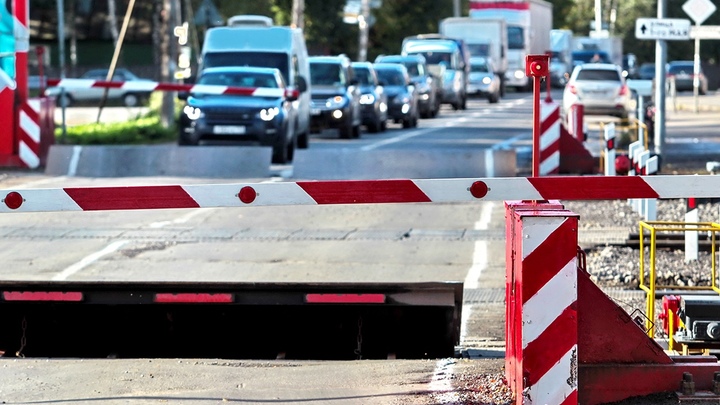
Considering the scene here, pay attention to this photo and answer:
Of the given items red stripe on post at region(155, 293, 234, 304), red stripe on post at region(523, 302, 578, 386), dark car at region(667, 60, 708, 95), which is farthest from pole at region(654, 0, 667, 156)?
dark car at region(667, 60, 708, 95)

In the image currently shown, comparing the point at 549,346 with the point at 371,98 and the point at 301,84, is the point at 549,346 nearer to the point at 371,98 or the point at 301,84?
the point at 301,84

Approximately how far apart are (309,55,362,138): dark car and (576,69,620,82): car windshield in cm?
1113

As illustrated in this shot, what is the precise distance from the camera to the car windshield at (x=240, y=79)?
2444cm

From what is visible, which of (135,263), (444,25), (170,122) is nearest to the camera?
(135,263)

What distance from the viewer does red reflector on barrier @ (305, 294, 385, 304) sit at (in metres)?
8.25

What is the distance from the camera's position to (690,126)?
37.5m

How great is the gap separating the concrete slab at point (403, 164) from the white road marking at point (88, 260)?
22.4 feet

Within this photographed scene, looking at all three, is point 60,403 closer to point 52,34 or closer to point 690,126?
point 690,126

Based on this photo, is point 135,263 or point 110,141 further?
point 110,141

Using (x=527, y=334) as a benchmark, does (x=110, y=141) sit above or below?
below

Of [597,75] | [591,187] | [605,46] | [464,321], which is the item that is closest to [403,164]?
[464,321]

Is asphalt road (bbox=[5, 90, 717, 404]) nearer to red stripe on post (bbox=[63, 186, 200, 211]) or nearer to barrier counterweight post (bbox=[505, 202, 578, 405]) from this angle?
barrier counterweight post (bbox=[505, 202, 578, 405])

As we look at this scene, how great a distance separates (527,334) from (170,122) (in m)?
26.0

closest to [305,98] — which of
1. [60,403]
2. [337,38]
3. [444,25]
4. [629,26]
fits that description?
[60,403]
